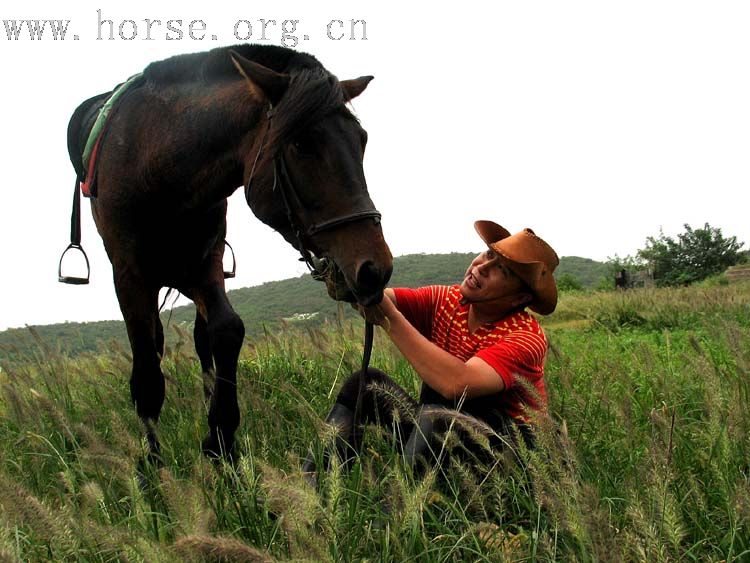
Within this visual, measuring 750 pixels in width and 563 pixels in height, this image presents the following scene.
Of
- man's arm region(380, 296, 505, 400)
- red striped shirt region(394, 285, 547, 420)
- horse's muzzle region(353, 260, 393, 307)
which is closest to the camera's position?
horse's muzzle region(353, 260, 393, 307)

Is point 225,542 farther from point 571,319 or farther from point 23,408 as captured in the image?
point 571,319

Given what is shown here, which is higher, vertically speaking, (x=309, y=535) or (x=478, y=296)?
(x=478, y=296)

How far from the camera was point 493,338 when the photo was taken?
3135mm

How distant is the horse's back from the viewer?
4.38 metres

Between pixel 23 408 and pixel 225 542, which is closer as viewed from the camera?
pixel 225 542

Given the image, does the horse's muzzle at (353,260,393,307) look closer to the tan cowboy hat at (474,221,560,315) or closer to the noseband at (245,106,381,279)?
the noseband at (245,106,381,279)

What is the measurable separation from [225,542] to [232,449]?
2.27 metres

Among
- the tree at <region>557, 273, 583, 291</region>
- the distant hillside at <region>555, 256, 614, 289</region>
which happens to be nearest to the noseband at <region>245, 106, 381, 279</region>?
the tree at <region>557, 273, 583, 291</region>

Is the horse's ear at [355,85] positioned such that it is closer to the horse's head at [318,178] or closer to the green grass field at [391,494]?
the horse's head at [318,178]

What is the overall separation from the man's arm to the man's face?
377mm

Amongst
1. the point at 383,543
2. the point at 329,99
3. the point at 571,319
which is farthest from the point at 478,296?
the point at 571,319

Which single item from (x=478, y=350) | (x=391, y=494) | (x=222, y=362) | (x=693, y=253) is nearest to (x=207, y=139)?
(x=222, y=362)

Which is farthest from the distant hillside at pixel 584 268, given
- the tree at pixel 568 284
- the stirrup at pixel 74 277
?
the stirrup at pixel 74 277

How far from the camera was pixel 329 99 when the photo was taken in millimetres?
2992
